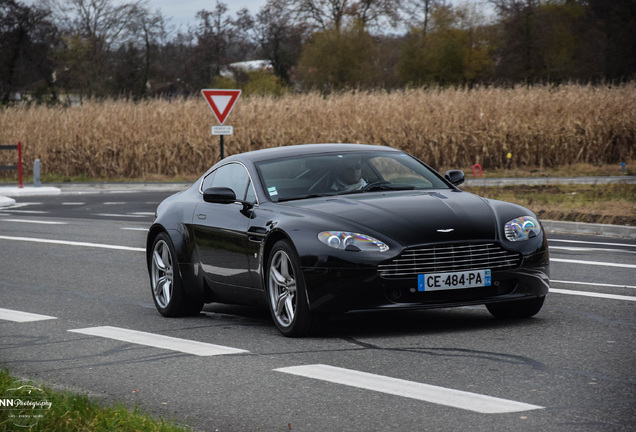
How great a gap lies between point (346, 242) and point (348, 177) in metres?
1.34

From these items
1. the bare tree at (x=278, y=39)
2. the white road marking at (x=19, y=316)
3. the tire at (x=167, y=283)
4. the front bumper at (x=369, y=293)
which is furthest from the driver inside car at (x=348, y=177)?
the bare tree at (x=278, y=39)

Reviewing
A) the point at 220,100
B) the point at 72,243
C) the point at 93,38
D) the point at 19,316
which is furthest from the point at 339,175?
the point at 93,38

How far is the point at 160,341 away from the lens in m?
7.86

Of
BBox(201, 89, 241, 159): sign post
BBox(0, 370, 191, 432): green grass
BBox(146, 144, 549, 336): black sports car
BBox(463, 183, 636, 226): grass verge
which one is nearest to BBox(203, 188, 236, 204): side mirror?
Result: BBox(146, 144, 549, 336): black sports car

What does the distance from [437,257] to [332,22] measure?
234ft

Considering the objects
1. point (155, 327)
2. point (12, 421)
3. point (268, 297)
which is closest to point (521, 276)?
point (268, 297)

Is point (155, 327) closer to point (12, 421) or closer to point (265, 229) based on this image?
point (265, 229)

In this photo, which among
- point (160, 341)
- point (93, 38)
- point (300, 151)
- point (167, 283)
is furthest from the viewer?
point (93, 38)

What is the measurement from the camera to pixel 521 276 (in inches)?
304

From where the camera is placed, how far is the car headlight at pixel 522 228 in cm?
775

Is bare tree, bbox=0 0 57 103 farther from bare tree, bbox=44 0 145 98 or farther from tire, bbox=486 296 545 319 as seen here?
tire, bbox=486 296 545 319

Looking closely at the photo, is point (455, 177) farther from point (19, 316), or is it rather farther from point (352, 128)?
point (352, 128)

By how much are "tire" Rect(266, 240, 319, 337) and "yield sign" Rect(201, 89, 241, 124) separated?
1749cm

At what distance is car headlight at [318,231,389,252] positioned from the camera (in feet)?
24.2
